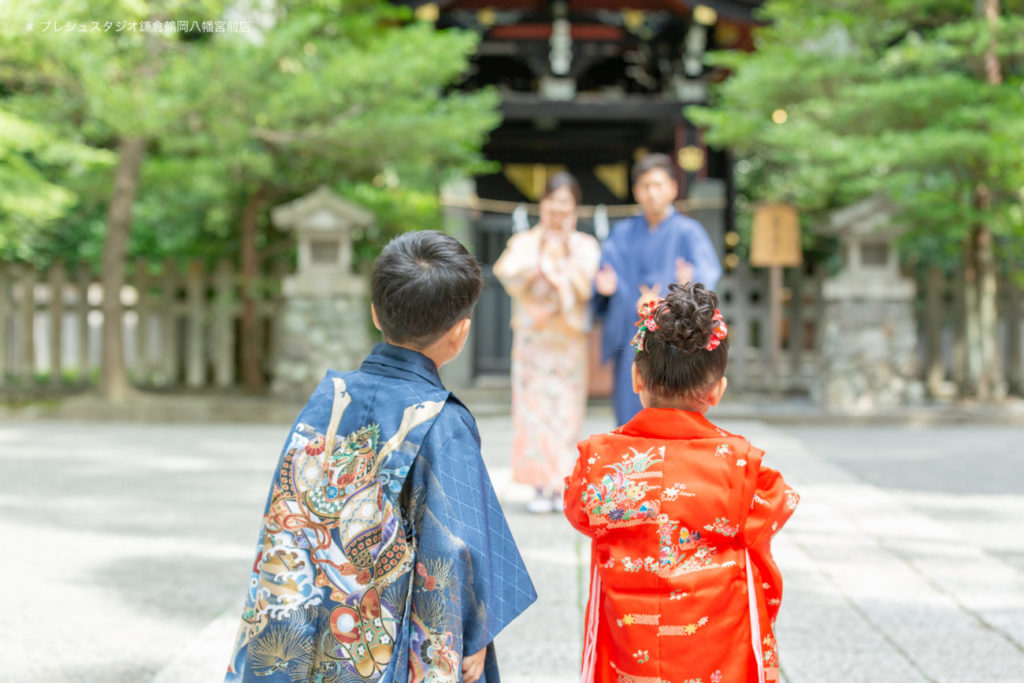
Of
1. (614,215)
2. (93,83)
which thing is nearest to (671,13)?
(614,215)

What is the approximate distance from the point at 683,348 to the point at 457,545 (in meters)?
Result: 0.58

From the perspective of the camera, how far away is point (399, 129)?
8.47 meters

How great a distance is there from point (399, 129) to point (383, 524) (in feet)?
23.8

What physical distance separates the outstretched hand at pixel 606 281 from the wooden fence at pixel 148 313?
18.9 feet

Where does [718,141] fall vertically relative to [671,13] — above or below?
below

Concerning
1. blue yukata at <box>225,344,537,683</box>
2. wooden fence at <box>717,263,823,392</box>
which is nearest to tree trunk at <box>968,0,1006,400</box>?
wooden fence at <box>717,263,823,392</box>

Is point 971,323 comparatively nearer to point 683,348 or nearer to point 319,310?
point 319,310

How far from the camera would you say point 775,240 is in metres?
9.63

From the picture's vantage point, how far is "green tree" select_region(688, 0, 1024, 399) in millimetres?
8430

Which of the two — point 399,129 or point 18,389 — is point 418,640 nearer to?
point 399,129

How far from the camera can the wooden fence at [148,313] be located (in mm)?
9742

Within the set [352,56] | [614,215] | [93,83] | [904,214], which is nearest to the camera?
[93,83]

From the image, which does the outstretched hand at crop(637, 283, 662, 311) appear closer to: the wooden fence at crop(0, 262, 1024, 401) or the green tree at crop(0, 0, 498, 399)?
the green tree at crop(0, 0, 498, 399)

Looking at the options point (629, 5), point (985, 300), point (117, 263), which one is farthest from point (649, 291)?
point (629, 5)
